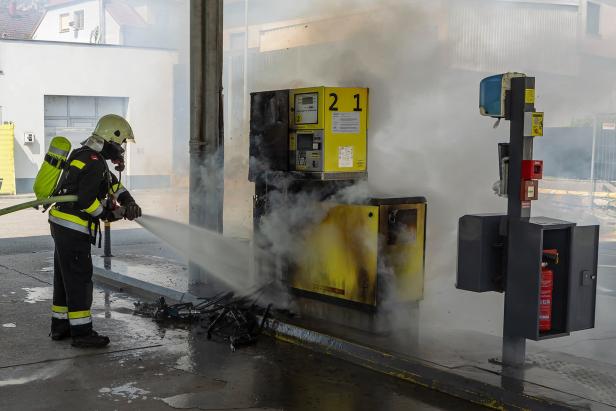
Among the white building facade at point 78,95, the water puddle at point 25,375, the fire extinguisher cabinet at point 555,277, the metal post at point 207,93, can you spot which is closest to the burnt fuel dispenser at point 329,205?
the metal post at point 207,93

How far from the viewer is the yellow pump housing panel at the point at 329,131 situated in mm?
6262

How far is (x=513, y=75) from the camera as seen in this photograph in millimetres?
5016

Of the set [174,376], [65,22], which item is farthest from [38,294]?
[65,22]

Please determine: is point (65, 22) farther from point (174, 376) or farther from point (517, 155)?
point (517, 155)

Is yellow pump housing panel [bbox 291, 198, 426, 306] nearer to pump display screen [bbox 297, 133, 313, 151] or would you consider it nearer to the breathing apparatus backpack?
pump display screen [bbox 297, 133, 313, 151]

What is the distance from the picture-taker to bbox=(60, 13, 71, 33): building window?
28.5 meters

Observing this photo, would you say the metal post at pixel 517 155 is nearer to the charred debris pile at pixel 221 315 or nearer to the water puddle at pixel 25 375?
the charred debris pile at pixel 221 315

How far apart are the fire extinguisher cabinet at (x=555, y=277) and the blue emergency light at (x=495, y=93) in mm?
758

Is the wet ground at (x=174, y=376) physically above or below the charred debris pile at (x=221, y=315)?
below

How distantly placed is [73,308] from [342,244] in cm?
216

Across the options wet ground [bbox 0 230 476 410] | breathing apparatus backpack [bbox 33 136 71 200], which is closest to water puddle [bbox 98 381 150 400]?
wet ground [bbox 0 230 476 410]

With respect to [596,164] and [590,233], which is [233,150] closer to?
[590,233]

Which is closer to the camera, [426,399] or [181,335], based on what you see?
[426,399]

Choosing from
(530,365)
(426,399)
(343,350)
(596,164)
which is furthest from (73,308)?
(596,164)
